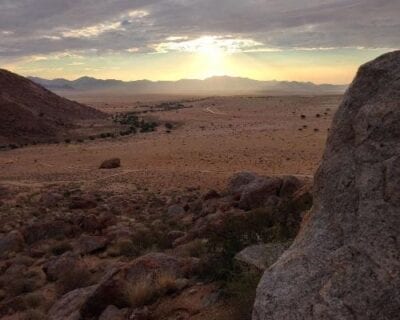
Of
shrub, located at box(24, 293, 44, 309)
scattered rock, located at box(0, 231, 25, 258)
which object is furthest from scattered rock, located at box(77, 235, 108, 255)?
shrub, located at box(24, 293, 44, 309)

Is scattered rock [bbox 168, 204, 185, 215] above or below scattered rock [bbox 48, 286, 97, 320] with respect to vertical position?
below

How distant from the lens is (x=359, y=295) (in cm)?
395

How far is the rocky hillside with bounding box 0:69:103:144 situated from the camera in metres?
36.9

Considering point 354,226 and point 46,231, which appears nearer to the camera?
point 354,226

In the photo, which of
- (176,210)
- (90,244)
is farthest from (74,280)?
(176,210)

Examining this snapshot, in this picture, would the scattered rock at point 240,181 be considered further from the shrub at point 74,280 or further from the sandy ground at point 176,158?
the shrub at point 74,280

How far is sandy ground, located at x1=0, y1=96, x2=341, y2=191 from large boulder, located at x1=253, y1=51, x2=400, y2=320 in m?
13.2

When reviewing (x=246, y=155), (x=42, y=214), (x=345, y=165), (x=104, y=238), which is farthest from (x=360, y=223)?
(x=246, y=155)

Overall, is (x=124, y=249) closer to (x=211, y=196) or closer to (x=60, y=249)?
(x=60, y=249)

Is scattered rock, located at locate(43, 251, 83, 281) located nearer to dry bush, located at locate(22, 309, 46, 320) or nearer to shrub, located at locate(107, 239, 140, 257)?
shrub, located at locate(107, 239, 140, 257)

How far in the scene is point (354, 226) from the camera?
4.40 metres

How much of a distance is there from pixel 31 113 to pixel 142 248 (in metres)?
30.8

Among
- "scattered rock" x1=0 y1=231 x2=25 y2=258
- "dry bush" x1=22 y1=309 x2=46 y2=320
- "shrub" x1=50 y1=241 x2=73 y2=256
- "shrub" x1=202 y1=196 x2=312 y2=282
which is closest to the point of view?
"shrub" x1=202 y1=196 x2=312 y2=282

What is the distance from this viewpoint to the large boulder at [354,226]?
3967mm
